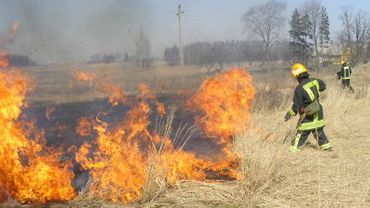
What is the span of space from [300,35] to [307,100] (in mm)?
37930

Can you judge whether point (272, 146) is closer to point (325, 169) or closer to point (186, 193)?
point (325, 169)

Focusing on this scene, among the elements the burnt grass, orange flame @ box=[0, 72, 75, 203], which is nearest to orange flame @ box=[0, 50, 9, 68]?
orange flame @ box=[0, 72, 75, 203]

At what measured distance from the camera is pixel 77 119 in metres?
15.2

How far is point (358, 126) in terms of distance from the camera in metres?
9.32

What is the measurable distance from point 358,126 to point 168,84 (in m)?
16.5

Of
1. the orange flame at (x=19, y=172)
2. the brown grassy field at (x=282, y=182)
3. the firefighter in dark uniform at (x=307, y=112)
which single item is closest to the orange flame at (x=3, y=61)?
the orange flame at (x=19, y=172)

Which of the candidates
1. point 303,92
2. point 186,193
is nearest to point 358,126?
point 303,92

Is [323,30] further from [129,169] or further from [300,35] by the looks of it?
[129,169]

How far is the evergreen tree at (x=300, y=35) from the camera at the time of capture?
41.6 meters

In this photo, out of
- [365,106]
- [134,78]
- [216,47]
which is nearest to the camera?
[365,106]

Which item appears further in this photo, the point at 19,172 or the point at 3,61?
the point at 3,61

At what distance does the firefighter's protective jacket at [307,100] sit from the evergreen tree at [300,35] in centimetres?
3519

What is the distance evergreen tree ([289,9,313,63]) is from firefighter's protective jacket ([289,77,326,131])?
35.2 metres

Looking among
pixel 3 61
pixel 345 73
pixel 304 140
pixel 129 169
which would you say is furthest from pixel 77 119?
pixel 345 73
